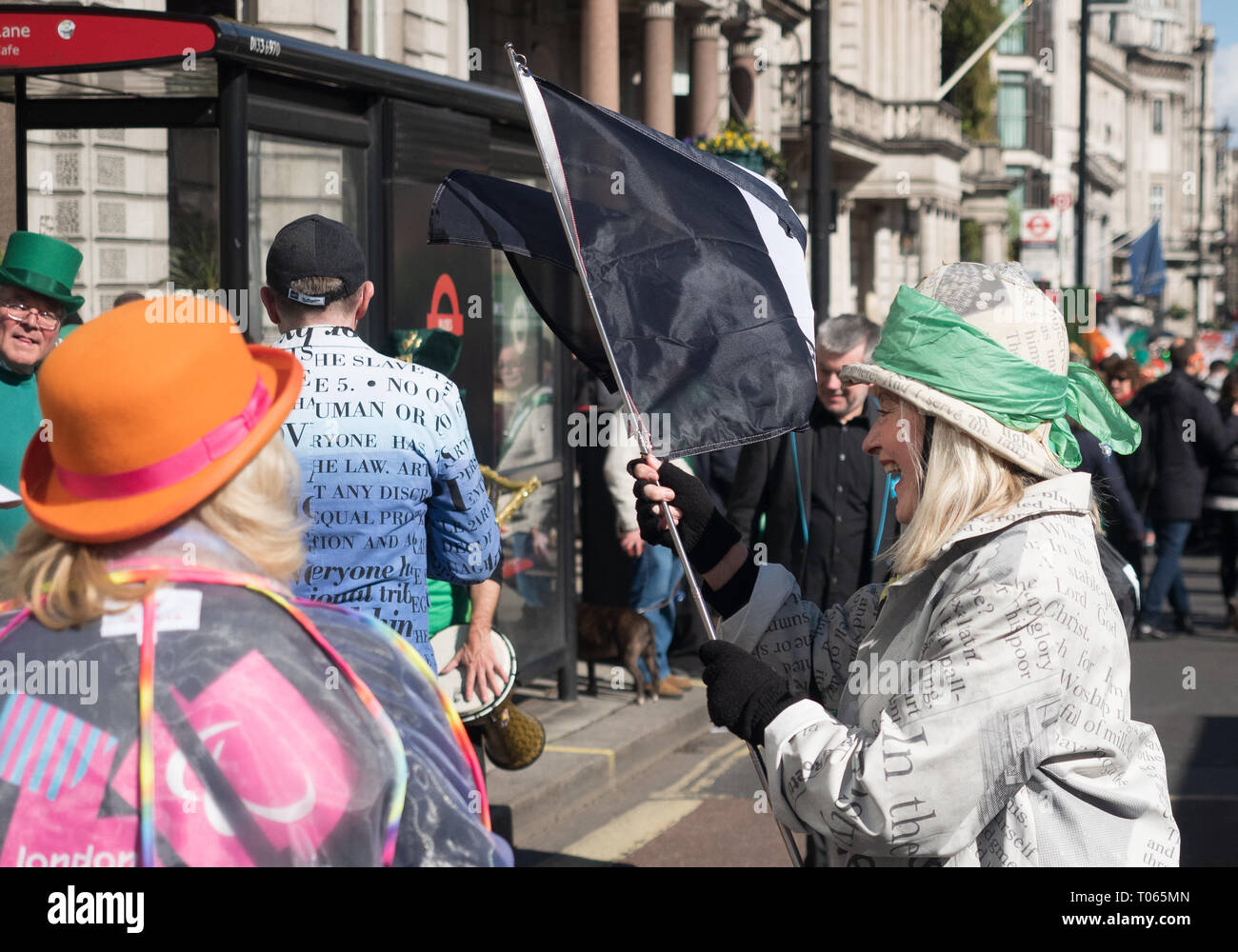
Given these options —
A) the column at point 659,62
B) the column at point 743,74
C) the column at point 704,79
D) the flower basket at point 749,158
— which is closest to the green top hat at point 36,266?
the flower basket at point 749,158

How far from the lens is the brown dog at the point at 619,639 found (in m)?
8.15

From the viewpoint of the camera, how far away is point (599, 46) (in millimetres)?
18156

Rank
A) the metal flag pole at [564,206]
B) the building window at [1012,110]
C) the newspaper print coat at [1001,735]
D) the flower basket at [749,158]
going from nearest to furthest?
the newspaper print coat at [1001,735]
the metal flag pole at [564,206]
the flower basket at [749,158]
the building window at [1012,110]

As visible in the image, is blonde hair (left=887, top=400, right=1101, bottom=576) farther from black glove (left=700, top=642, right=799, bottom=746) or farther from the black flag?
the black flag

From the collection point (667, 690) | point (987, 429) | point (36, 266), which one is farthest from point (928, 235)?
point (987, 429)

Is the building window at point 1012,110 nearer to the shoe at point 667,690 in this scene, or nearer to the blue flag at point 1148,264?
the blue flag at point 1148,264

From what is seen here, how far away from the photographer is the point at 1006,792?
7.03 feet

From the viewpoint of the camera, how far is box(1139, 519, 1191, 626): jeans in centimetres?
1145

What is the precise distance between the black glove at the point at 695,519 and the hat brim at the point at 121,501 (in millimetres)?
1265

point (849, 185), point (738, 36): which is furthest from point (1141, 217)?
point (738, 36)

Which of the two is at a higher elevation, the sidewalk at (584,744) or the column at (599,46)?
the column at (599,46)

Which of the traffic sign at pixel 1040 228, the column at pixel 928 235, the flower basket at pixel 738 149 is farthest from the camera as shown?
the column at pixel 928 235

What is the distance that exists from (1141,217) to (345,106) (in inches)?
3613
